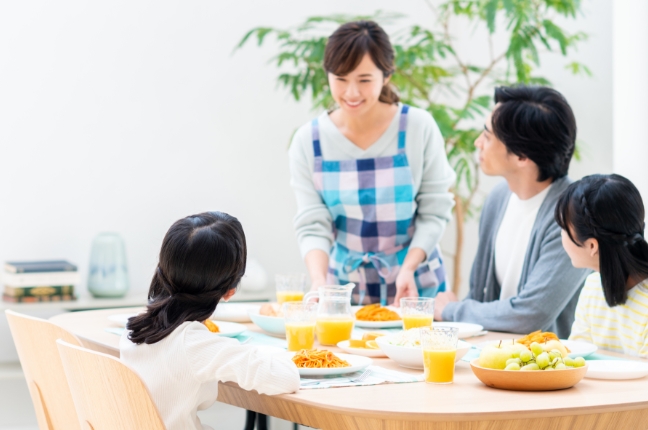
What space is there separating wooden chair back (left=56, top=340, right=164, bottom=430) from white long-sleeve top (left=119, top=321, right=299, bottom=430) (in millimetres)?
84

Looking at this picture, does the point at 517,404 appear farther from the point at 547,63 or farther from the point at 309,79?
→ the point at 547,63

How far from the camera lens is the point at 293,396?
1.38m

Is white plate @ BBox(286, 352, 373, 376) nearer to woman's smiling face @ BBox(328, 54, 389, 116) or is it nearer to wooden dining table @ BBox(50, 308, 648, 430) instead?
wooden dining table @ BBox(50, 308, 648, 430)

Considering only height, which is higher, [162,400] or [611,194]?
[611,194]

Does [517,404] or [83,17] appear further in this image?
[83,17]

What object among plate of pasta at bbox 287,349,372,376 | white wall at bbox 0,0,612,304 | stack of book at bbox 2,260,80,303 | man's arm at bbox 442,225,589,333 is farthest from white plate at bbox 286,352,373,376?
white wall at bbox 0,0,612,304

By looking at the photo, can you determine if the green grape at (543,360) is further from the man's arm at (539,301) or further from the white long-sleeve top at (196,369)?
the man's arm at (539,301)

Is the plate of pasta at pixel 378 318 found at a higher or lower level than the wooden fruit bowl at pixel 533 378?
lower

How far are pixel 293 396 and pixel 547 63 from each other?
3273 millimetres

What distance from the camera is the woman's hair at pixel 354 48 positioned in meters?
2.44

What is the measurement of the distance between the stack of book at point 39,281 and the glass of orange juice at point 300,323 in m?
2.10

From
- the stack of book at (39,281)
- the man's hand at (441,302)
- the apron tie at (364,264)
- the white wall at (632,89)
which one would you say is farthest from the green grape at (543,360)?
the stack of book at (39,281)

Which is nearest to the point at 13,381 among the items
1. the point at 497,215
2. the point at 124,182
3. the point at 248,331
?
the point at 124,182

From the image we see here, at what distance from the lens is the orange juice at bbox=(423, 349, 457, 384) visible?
4.80ft
